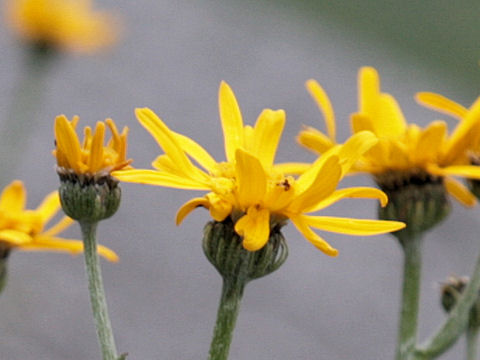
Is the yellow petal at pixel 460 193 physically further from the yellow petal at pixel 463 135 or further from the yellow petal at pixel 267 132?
the yellow petal at pixel 267 132

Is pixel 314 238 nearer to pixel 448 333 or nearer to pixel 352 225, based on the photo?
pixel 352 225

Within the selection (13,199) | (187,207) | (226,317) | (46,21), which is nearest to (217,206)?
(187,207)

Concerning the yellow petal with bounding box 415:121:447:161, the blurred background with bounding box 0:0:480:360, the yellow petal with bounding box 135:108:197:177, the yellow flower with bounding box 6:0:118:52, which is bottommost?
the blurred background with bounding box 0:0:480:360

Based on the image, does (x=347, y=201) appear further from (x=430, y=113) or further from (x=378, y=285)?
(x=430, y=113)

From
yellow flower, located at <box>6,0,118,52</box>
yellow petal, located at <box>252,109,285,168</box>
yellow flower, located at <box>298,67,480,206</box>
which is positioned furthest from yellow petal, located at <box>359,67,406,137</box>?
yellow flower, located at <box>6,0,118,52</box>

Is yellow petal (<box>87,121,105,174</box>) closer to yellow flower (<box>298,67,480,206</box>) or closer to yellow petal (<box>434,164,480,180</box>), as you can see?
yellow flower (<box>298,67,480,206</box>)

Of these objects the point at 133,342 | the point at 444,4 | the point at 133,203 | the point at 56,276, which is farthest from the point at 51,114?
the point at 444,4
